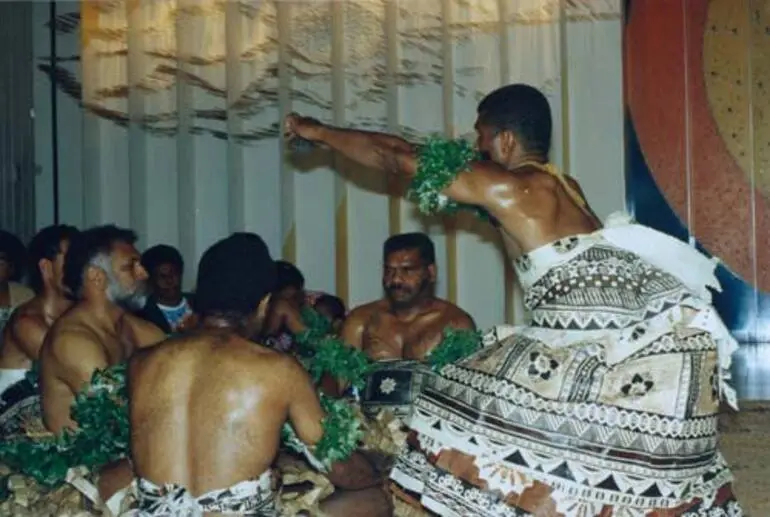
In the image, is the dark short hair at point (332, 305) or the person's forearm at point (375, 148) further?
the dark short hair at point (332, 305)

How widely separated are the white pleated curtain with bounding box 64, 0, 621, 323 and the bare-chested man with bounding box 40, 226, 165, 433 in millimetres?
3467

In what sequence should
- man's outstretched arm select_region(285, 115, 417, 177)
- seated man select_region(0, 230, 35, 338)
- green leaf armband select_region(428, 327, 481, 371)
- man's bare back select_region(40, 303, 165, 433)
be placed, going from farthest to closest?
seated man select_region(0, 230, 35, 338)
green leaf armband select_region(428, 327, 481, 371)
man's bare back select_region(40, 303, 165, 433)
man's outstretched arm select_region(285, 115, 417, 177)

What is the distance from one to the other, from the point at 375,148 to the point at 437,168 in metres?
0.27

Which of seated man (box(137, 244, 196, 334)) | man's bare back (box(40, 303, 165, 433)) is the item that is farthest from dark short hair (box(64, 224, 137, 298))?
seated man (box(137, 244, 196, 334))

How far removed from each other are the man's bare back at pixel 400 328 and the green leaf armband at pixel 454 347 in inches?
31.7

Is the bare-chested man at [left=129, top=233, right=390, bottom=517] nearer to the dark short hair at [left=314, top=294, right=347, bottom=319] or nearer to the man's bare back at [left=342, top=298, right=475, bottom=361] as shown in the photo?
the man's bare back at [left=342, top=298, right=475, bottom=361]

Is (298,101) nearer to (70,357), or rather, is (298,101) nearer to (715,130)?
(715,130)

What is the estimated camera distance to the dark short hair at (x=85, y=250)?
5.38m

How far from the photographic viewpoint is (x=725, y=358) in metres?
4.33

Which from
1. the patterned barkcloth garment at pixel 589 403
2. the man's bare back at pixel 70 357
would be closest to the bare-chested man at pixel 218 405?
the patterned barkcloth garment at pixel 589 403

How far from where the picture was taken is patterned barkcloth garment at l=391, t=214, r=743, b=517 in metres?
4.08

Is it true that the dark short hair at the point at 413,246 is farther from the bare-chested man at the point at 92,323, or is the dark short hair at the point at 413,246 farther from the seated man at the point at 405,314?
the bare-chested man at the point at 92,323

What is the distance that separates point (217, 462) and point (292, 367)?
341 millimetres

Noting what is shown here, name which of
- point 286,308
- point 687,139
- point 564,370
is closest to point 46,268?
point 286,308
